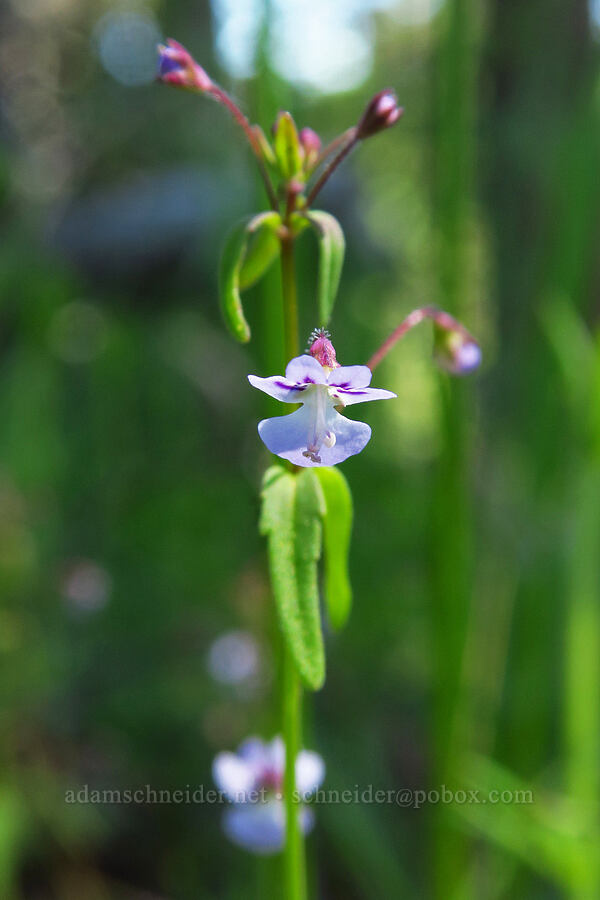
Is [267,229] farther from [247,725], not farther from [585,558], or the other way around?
[247,725]

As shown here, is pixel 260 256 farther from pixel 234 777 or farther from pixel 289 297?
pixel 234 777

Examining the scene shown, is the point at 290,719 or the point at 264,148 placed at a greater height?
the point at 264,148

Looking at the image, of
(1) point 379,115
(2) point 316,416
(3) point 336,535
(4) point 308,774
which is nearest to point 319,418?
(2) point 316,416

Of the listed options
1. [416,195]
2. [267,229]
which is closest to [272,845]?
[267,229]

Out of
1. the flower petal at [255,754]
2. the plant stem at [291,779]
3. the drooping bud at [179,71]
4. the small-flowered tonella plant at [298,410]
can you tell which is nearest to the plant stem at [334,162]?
the small-flowered tonella plant at [298,410]

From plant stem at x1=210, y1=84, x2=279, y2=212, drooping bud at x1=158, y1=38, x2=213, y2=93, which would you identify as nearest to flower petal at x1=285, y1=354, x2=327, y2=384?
plant stem at x1=210, y1=84, x2=279, y2=212

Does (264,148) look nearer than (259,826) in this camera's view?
Yes

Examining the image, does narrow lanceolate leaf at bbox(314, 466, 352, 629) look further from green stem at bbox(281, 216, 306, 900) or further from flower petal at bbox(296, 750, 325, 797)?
flower petal at bbox(296, 750, 325, 797)
